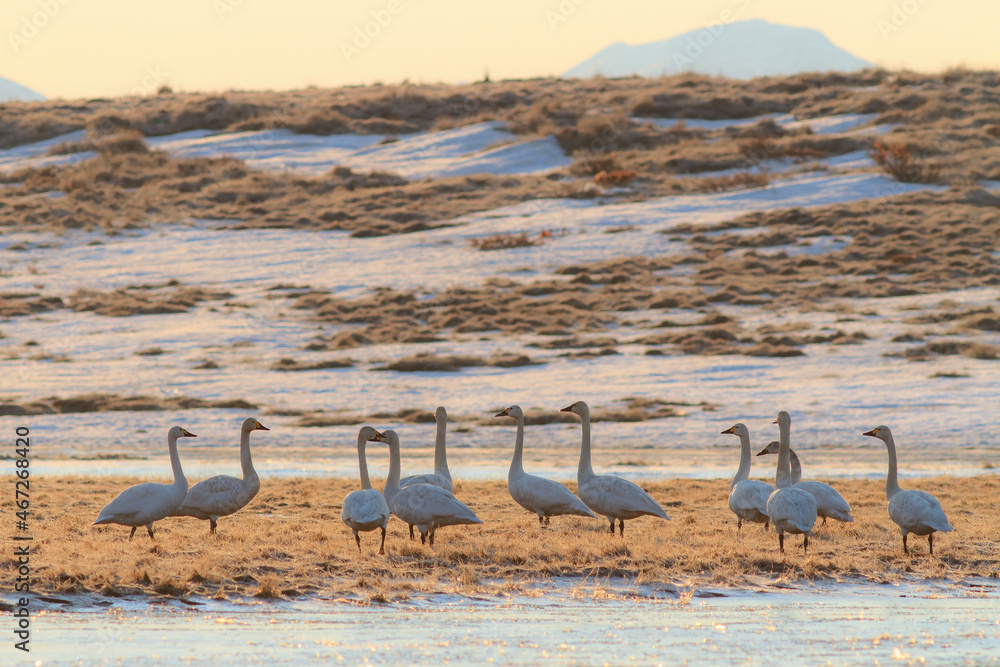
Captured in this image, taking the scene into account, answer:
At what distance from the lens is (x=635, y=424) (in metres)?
24.1

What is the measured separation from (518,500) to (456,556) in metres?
1.95

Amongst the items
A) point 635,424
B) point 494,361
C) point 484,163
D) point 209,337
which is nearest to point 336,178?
point 484,163

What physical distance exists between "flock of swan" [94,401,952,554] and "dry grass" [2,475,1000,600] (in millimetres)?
258

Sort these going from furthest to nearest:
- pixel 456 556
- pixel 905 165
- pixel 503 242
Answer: pixel 905 165, pixel 503 242, pixel 456 556

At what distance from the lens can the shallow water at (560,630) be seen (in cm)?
772

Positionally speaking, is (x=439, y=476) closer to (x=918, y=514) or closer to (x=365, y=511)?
(x=365, y=511)

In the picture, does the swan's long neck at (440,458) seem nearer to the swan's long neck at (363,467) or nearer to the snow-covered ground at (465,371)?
the swan's long neck at (363,467)

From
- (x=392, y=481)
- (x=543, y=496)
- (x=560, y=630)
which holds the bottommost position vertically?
(x=560, y=630)

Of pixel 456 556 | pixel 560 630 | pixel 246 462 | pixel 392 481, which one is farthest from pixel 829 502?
pixel 246 462

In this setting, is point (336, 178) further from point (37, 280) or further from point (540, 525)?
point (540, 525)

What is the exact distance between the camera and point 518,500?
1277 cm

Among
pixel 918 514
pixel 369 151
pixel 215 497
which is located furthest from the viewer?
pixel 369 151

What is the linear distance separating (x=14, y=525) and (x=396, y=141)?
170 ft

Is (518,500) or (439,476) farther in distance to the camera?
(439,476)
